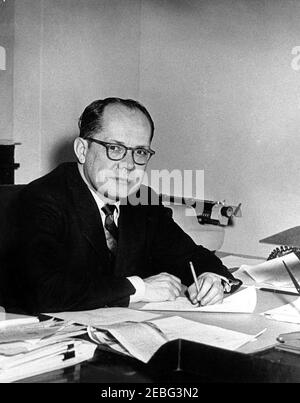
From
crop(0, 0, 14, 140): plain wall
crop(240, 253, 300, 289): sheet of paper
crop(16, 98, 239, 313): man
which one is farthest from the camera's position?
crop(0, 0, 14, 140): plain wall

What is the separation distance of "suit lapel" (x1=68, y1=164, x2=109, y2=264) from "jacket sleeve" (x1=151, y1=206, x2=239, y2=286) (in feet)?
1.03

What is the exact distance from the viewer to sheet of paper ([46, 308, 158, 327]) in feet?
4.46

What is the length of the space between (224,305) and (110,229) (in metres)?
0.53

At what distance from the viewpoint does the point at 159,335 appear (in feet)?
3.87

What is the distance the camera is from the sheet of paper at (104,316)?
4.46 feet

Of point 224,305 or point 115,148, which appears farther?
point 115,148

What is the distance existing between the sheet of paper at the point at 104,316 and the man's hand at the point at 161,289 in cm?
14

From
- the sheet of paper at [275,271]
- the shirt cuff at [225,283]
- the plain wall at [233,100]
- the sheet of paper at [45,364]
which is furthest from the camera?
the plain wall at [233,100]

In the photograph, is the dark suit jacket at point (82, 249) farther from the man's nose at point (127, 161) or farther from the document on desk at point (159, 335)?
the document on desk at point (159, 335)

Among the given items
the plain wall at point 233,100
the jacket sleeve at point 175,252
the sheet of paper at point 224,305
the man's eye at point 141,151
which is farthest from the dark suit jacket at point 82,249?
the plain wall at point 233,100

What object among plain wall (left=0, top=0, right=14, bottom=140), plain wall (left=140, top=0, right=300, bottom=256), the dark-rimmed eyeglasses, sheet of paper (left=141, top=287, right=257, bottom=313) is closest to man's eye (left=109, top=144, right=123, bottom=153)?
the dark-rimmed eyeglasses

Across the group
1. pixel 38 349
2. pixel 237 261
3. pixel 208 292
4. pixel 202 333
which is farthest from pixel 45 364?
pixel 237 261

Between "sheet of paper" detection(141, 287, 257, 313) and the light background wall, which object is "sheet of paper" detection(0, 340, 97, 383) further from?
the light background wall

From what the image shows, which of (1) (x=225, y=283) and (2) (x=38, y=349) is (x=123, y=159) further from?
(2) (x=38, y=349)
